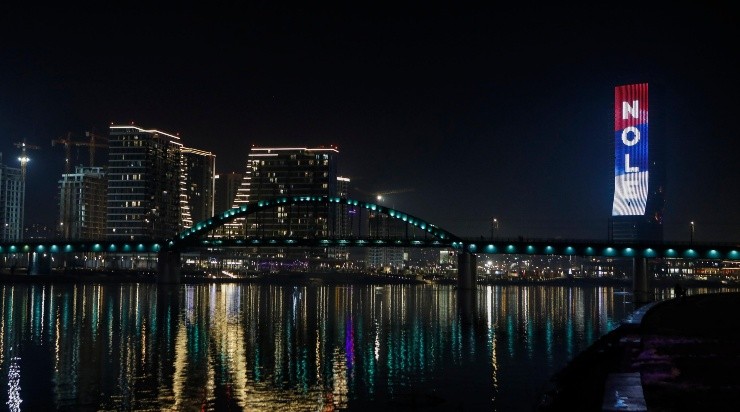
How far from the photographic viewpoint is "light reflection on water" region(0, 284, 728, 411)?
34.0 meters

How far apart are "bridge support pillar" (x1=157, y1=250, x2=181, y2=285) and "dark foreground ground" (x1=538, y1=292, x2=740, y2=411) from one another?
425ft

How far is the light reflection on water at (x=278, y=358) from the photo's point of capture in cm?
3400

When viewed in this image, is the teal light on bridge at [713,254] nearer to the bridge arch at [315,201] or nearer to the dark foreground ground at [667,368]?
the bridge arch at [315,201]

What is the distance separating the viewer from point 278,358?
46.6 meters

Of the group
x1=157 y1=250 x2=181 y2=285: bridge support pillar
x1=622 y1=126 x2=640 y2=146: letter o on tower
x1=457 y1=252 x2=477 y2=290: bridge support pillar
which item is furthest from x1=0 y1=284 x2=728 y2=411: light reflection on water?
x1=622 y1=126 x2=640 y2=146: letter o on tower

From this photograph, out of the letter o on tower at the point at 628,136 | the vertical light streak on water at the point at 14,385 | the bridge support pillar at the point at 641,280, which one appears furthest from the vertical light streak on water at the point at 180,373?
the letter o on tower at the point at 628,136

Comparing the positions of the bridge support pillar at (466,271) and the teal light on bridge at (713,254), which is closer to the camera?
the teal light on bridge at (713,254)

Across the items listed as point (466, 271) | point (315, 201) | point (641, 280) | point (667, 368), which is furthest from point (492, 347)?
point (315, 201)

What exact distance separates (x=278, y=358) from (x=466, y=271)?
10941 centimetres

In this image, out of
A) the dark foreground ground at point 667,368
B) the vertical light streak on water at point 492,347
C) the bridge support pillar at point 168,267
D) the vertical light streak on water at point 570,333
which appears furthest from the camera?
the bridge support pillar at point 168,267

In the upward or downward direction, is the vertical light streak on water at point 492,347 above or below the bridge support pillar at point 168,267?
below

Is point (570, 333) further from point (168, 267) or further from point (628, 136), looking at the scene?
point (628, 136)

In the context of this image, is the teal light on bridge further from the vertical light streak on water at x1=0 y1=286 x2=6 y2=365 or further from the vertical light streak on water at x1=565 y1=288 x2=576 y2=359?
the vertical light streak on water at x1=0 y1=286 x2=6 y2=365

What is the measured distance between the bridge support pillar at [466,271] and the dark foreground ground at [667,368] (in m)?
102
